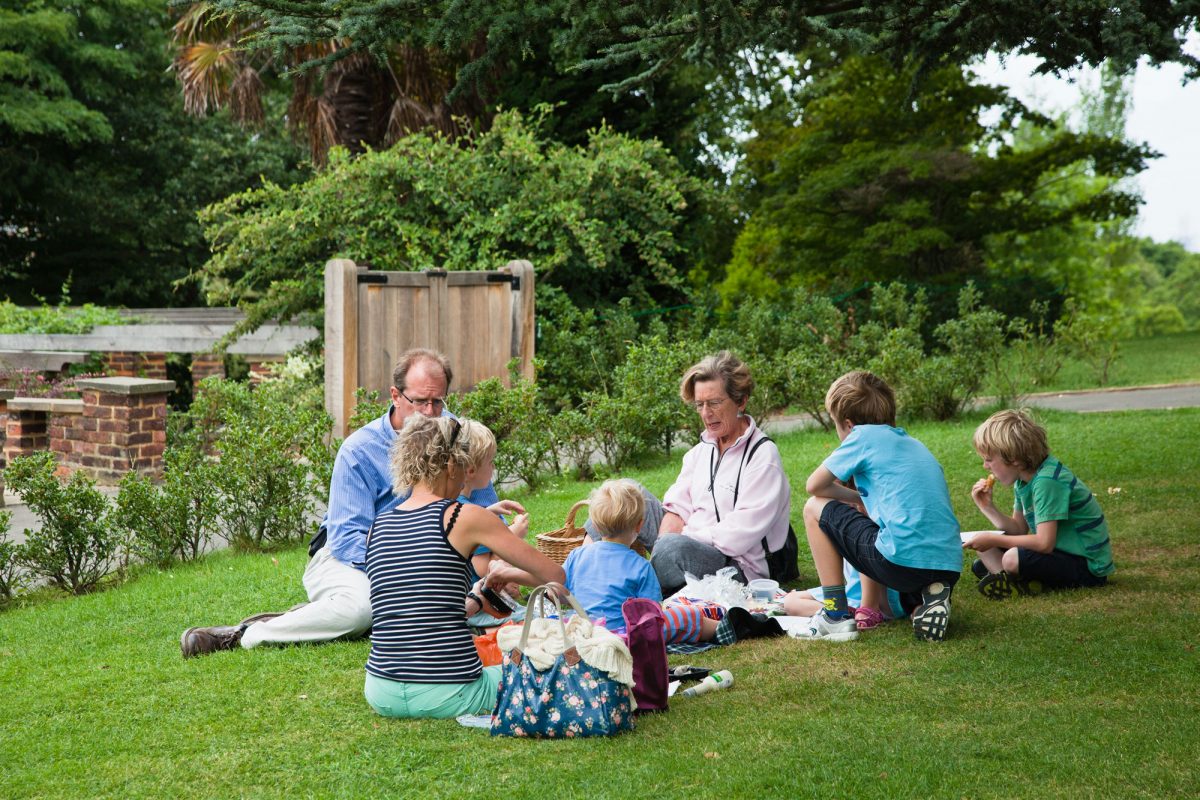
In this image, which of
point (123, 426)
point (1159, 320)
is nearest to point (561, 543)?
point (123, 426)

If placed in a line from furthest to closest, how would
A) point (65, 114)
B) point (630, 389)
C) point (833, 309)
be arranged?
point (65, 114) → point (833, 309) → point (630, 389)

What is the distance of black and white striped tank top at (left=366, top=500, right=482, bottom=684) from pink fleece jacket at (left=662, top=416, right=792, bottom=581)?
191 cm

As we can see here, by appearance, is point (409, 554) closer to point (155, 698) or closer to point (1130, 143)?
point (155, 698)

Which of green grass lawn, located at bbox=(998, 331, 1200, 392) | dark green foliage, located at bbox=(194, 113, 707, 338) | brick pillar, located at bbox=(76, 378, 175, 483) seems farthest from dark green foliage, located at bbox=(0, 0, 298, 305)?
green grass lawn, located at bbox=(998, 331, 1200, 392)

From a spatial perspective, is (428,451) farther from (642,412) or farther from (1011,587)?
(642,412)

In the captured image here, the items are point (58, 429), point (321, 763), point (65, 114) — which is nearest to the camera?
point (321, 763)

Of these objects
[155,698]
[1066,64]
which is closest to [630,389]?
[1066,64]

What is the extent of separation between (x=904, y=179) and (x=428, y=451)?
19.2 meters

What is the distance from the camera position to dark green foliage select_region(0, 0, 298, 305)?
29391mm

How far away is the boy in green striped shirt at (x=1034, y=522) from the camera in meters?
5.39

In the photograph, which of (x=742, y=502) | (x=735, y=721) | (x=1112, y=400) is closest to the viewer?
(x=735, y=721)

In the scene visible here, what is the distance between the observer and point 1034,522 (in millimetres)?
5559

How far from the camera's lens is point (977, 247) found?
82.1ft

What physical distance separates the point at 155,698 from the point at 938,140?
2015 centimetres
